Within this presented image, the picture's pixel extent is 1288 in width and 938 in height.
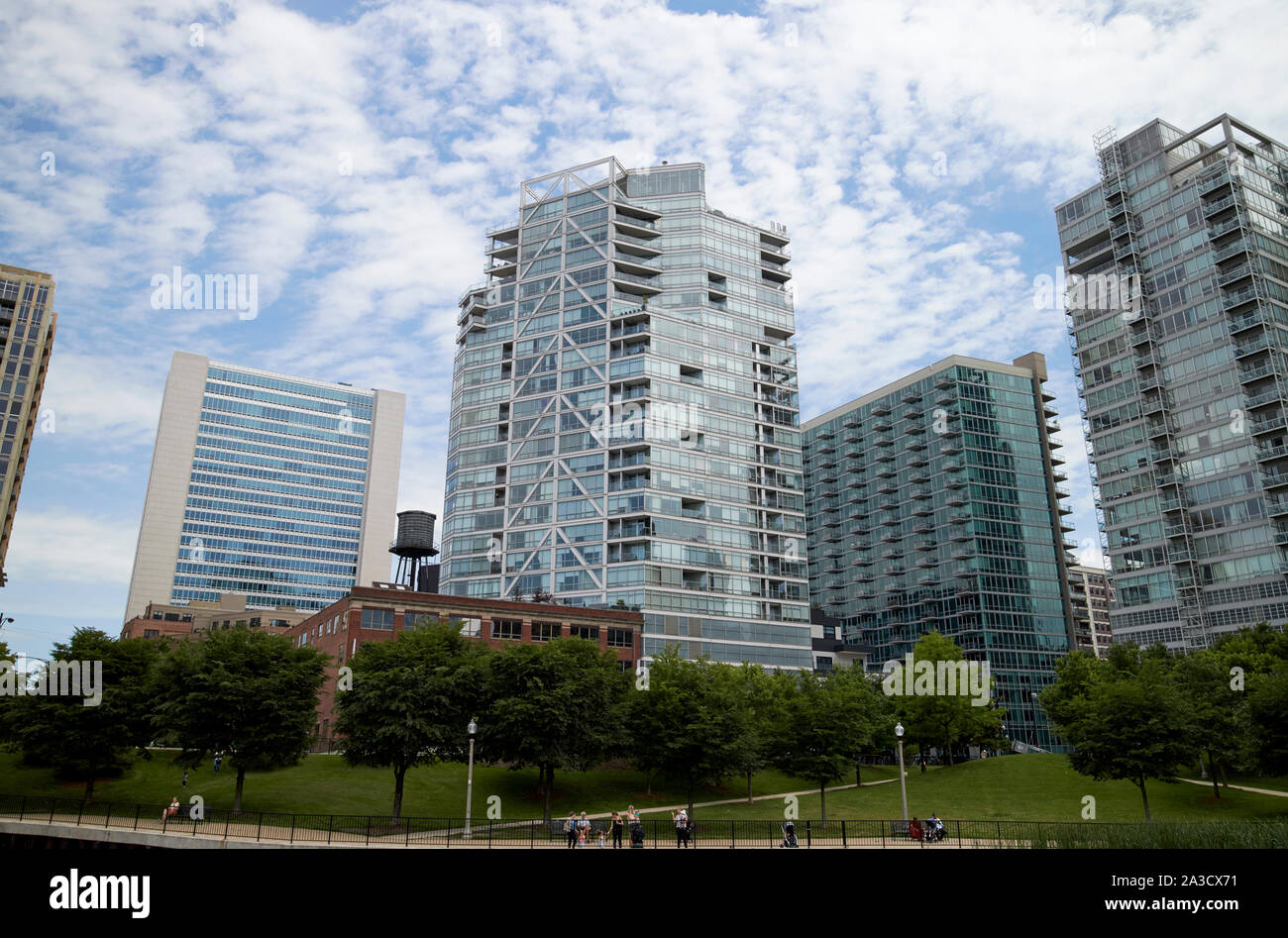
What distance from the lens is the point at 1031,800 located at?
61000mm

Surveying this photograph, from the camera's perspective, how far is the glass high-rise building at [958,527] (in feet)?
493

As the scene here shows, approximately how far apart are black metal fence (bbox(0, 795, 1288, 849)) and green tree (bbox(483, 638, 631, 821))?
17.5 ft

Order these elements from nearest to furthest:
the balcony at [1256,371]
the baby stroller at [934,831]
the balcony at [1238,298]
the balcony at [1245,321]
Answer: the baby stroller at [934,831], the balcony at [1256,371], the balcony at [1245,321], the balcony at [1238,298]

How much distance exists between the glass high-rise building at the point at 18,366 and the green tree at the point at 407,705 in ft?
369

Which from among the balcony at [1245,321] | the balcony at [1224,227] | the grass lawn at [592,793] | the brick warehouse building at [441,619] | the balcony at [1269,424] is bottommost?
the grass lawn at [592,793]

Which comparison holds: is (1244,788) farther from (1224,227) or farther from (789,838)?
(1224,227)

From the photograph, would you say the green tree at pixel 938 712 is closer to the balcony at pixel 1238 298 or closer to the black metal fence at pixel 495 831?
the black metal fence at pixel 495 831

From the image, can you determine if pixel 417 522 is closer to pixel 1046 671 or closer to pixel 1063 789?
pixel 1063 789

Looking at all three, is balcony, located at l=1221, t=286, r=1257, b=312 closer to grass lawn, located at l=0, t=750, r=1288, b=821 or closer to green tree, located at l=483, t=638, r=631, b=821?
grass lawn, located at l=0, t=750, r=1288, b=821

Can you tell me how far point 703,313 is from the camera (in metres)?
132

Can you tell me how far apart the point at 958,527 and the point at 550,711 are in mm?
118063

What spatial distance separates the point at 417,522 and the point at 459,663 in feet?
179

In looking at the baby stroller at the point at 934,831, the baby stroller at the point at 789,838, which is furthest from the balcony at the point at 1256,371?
the baby stroller at the point at 789,838
